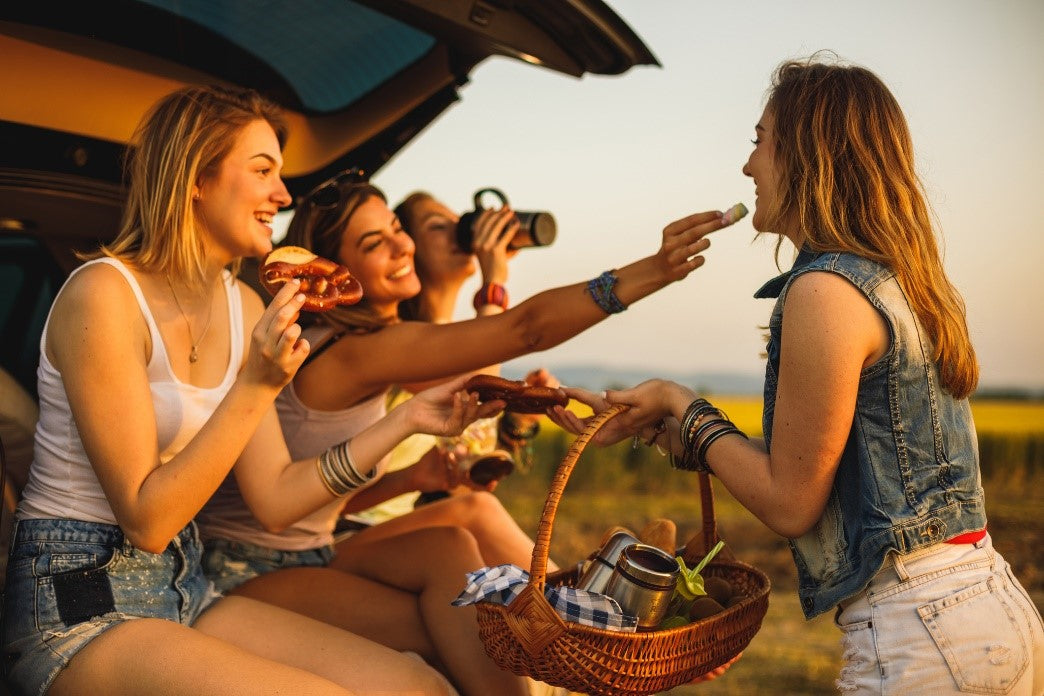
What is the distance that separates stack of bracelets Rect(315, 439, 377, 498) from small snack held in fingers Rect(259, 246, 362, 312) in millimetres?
347

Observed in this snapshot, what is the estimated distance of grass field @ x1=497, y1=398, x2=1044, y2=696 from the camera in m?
9.57

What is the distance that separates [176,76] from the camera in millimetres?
2785

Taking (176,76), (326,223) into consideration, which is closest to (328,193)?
(326,223)

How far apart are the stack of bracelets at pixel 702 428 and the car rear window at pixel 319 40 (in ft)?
4.83

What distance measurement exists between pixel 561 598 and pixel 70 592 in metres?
0.97

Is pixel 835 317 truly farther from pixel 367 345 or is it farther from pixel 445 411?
pixel 367 345

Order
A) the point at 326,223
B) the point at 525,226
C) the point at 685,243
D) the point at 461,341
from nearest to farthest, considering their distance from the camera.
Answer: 1. the point at 685,243
2. the point at 461,341
3. the point at 326,223
4. the point at 525,226

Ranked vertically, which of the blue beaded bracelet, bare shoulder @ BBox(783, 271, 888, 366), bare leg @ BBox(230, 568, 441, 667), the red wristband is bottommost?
bare leg @ BBox(230, 568, 441, 667)

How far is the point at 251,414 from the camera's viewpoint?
2.15 meters

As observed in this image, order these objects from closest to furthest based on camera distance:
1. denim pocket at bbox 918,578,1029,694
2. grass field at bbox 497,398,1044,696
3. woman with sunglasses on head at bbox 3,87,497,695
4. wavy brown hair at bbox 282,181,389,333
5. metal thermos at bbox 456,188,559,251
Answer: denim pocket at bbox 918,578,1029,694
woman with sunglasses on head at bbox 3,87,497,695
wavy brown hair at bbox 282,181,389,333
metal thermos at bbox 456,188,559,251
grass field at bbox 497,398,1044,696

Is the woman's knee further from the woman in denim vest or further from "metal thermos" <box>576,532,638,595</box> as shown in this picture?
Result: the woman in denim vest

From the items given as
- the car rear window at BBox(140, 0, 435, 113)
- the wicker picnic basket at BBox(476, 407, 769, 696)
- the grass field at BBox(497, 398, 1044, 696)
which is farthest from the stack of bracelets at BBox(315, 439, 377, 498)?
the grass field at BBox(497, 398, 1044, 696)

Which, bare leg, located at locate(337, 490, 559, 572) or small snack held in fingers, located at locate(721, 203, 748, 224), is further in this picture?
bare leg, located at locate(337, 490, 559, 572)

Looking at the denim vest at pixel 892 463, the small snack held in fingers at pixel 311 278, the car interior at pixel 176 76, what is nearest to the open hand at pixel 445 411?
the small snack held in fingers at pixel 311 278
